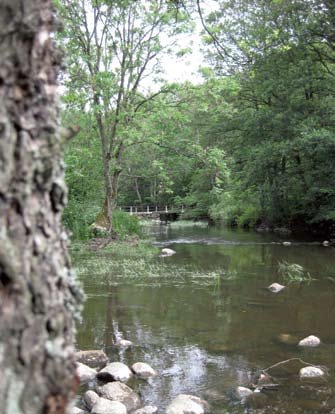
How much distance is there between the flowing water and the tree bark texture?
3.85m

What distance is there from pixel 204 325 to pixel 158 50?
13694 mm

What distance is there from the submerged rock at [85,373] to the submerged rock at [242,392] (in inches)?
66.1

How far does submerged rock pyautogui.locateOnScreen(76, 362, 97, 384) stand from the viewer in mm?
5194

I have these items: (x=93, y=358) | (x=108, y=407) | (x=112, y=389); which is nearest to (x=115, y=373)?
(x=112, y=389)

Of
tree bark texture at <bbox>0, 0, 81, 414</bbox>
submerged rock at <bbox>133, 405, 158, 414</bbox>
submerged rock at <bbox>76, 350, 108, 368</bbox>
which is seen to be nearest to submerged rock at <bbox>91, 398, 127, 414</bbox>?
submerged rock at <bbox>133, 405, 158, 414</bbox>

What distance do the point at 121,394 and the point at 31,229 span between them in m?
4.14

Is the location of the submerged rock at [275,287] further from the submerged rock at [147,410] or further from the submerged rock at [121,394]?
the submerged rock at [147,410]

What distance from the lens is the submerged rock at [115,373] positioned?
5.24m

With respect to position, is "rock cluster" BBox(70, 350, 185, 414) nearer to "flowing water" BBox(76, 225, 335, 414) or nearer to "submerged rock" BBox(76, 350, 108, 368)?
"submerged rock" BBox(76, 350, 108, 368)

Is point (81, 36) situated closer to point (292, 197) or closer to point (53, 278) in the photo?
point (292, 197)

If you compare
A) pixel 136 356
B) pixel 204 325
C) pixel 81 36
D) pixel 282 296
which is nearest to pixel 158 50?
pixel 81 36

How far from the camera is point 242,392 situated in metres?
4.86

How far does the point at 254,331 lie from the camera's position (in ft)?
23.2

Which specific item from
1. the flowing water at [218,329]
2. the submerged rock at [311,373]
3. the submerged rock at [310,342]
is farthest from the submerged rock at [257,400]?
the submerged rock at [310,342]
